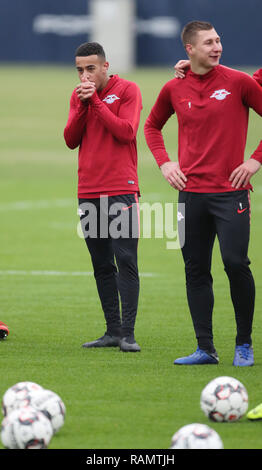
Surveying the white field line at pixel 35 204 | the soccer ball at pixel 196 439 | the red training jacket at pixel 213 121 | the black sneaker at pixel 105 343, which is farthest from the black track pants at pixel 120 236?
the white field line at pixel 35 204

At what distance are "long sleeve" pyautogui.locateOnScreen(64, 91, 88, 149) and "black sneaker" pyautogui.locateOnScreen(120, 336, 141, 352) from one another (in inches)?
61.5

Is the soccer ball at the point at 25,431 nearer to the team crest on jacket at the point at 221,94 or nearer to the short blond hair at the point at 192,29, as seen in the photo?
the team crest on jacket at the point at 221,94

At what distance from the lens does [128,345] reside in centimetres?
774

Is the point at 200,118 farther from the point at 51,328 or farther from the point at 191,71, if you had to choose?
the point at 51,328

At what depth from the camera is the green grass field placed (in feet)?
19.1

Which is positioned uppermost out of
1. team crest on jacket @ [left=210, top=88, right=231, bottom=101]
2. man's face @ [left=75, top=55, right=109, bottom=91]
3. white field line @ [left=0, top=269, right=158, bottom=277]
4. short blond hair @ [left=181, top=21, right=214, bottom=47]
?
short blond hair @ [left=181, top=21, right=214, bottom=47]

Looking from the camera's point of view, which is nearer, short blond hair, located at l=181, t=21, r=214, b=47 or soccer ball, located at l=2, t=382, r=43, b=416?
soccer ball, located at l=2, t=382, r=43, b=416

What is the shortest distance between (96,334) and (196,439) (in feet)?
12.2

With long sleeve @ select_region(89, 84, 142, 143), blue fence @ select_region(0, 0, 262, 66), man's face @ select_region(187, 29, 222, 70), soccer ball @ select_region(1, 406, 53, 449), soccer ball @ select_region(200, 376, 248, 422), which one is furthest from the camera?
blue fence @ select_region(0, 0, 262, 66)

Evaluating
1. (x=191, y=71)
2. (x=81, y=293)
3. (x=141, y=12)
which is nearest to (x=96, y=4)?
(x=141, y=12)

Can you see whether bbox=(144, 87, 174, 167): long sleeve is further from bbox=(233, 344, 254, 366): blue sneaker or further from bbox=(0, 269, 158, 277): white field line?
bbox=(0, 269, 158, 277): white field line

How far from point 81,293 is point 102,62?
3.66 metres

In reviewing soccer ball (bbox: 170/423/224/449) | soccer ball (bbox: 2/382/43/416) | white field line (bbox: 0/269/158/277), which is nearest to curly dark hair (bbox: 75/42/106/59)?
soccer ball (bbox: 2/382/43/416)

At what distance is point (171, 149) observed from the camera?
85.6 ft
